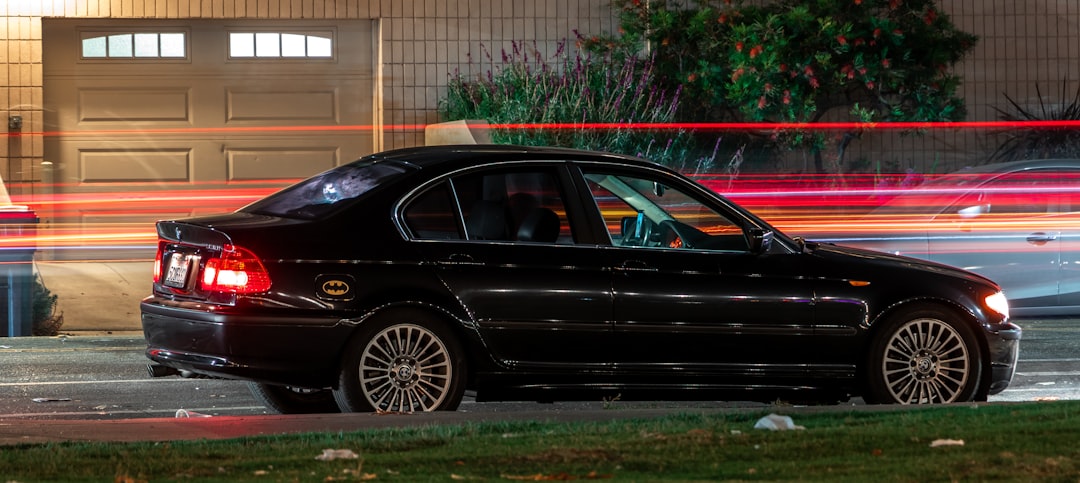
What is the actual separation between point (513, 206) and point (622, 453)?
2.22 meters

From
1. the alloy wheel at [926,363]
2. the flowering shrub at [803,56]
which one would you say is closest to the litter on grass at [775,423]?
the alloy wheel at [926,363]

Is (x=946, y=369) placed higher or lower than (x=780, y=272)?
lower

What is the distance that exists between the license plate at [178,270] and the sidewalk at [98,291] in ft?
20.0

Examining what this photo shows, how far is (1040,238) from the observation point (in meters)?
13.5

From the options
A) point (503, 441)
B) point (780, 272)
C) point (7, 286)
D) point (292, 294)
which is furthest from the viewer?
point (7, 286)

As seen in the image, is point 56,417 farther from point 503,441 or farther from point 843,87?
point 843,87

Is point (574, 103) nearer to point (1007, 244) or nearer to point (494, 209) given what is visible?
point (1007, 244)

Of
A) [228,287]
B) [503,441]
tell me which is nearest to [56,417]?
[228,287]

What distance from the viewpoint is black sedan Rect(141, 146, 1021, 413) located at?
24.6 feet

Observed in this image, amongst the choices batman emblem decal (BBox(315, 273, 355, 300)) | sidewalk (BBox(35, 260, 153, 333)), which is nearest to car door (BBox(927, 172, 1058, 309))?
sidewalk (BBox(35, 260, 153, 333))

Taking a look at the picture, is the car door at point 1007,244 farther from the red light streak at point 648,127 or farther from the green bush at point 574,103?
the red light streak at point 648,127

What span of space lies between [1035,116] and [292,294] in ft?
43.1

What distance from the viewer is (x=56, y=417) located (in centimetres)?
859

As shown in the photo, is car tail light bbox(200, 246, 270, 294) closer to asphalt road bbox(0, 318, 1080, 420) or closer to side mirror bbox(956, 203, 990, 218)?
asphalt road bbox(0, 318, 1080, 420)
